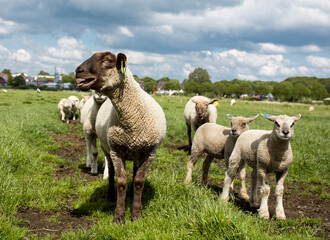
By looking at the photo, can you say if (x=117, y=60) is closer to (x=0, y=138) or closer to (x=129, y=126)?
(x=129, y=126)

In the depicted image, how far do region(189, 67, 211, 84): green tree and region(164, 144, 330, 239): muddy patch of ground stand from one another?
132m

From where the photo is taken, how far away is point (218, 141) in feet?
19.8

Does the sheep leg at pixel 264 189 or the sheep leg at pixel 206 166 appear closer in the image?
the sheep leg at pixel 264 189

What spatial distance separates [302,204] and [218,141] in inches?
85.3

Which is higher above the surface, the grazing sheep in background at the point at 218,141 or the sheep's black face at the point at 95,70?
the sheep's black face at the point at 95,70

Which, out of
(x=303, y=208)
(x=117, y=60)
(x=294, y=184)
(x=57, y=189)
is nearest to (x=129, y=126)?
(x=117, y=60)

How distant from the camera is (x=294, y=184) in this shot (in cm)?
664

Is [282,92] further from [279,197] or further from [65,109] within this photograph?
[279,197]

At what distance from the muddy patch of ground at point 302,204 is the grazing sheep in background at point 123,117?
2.28 m

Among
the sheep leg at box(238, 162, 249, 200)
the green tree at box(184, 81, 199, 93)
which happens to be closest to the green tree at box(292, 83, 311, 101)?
the green tree at box(184, 81, 199, 93)

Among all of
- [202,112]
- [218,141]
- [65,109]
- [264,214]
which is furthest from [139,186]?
[65,109]

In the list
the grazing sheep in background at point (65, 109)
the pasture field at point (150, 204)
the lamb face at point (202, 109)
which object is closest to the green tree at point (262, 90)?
the grazing sheep in background at point (65, 109)

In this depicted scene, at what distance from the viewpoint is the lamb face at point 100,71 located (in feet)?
11.3

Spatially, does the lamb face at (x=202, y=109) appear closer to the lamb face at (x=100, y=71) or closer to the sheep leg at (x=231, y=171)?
the sheep leg at (x=231, y=171)
